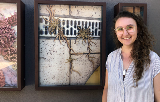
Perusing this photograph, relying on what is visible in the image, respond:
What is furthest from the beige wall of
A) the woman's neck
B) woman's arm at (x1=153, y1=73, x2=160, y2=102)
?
woman's arm at (x1=153, y1=73, x2=160, y2=102)

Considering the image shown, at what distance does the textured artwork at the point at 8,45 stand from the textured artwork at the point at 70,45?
0.79 feet

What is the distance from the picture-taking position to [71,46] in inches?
46.1

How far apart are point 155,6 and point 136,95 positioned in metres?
1.05

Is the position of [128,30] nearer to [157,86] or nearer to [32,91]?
[157,86]

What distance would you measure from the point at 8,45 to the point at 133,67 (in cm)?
109

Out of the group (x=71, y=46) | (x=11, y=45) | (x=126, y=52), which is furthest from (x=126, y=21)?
(x=11, y=45)

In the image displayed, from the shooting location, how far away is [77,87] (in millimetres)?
1152

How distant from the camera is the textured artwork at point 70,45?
45.3 inches

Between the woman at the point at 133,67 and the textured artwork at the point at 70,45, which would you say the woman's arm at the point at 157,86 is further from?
the textured artwork at the point at 70,45

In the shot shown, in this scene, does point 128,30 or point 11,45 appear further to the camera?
point 11,45

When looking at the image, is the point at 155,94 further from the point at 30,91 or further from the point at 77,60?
the point at 30,91

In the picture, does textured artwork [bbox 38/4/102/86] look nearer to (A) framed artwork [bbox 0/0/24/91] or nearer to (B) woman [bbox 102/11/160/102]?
(A) framed artwork [bbox 0/0/24/91]

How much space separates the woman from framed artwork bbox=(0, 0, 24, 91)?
0.83 m

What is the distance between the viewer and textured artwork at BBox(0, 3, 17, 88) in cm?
112
